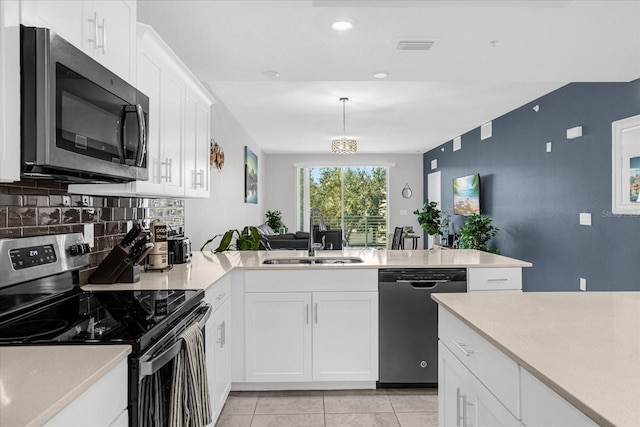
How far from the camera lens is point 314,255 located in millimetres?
3449

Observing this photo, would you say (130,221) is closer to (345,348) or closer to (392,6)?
(345,348)

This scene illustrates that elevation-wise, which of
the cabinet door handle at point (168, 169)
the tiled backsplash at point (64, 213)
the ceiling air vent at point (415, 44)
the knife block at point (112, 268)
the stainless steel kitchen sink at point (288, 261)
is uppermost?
the ceiling air vent at point (415, 44)

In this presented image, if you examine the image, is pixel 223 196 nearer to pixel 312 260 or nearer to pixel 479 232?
pixel 312 260

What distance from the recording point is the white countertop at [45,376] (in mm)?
834

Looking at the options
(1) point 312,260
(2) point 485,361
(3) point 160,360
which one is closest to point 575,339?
(2) point 485,361

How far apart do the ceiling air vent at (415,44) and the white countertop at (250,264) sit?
4.78 ft

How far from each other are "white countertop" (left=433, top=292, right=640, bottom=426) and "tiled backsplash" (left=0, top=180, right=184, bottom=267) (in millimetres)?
1635

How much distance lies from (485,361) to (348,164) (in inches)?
376

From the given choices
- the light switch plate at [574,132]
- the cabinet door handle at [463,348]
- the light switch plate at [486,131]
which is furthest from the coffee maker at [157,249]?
the light switch plate at [486,131]

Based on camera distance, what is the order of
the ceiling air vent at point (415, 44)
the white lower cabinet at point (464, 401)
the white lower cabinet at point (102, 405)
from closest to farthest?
the white lower cabinet at point (102, 405), the white lower cabinet at point (464, 401), the ceiling air vent at point (415, 44)

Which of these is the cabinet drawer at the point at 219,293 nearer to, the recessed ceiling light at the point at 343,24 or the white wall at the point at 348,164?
the recessed ceiling light at the point at 343,24

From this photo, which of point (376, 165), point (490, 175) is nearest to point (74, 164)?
point (490, 175)

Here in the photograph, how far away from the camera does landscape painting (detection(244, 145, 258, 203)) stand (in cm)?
720

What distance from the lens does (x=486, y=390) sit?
4.33ft
